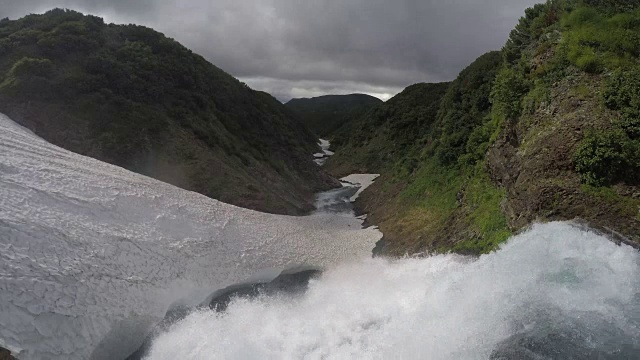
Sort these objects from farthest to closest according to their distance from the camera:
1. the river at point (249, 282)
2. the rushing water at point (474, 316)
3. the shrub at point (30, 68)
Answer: the shrub at point (30, 68) → the river at point (249, 282) → the rushing water at point (474, 316)

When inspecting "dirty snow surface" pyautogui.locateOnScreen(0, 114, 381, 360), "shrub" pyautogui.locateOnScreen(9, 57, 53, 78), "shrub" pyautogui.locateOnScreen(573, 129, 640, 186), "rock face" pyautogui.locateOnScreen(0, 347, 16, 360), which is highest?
"shrub" pyautogui.locateOnScreen(9, 57, 53, 78)

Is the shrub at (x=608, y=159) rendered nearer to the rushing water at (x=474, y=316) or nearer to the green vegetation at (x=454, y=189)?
the rushing water at (x=474, y=316)

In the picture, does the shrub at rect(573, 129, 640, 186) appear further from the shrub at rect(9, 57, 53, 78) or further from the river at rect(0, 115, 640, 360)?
the shrub at rect(9, 57, 53, 78)

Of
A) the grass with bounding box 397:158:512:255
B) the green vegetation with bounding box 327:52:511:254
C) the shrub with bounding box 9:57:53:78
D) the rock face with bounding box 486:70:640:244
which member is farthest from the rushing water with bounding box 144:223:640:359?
the shrub with bounding box 9:57:53:78

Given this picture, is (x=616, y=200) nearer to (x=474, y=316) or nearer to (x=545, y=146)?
(x=545, y=146)

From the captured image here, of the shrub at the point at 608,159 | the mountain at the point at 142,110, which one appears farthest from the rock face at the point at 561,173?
the mountain at the point at 142,110

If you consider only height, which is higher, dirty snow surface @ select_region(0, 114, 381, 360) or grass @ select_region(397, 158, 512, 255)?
grass @ select_region(397, 158, 512, 255)
